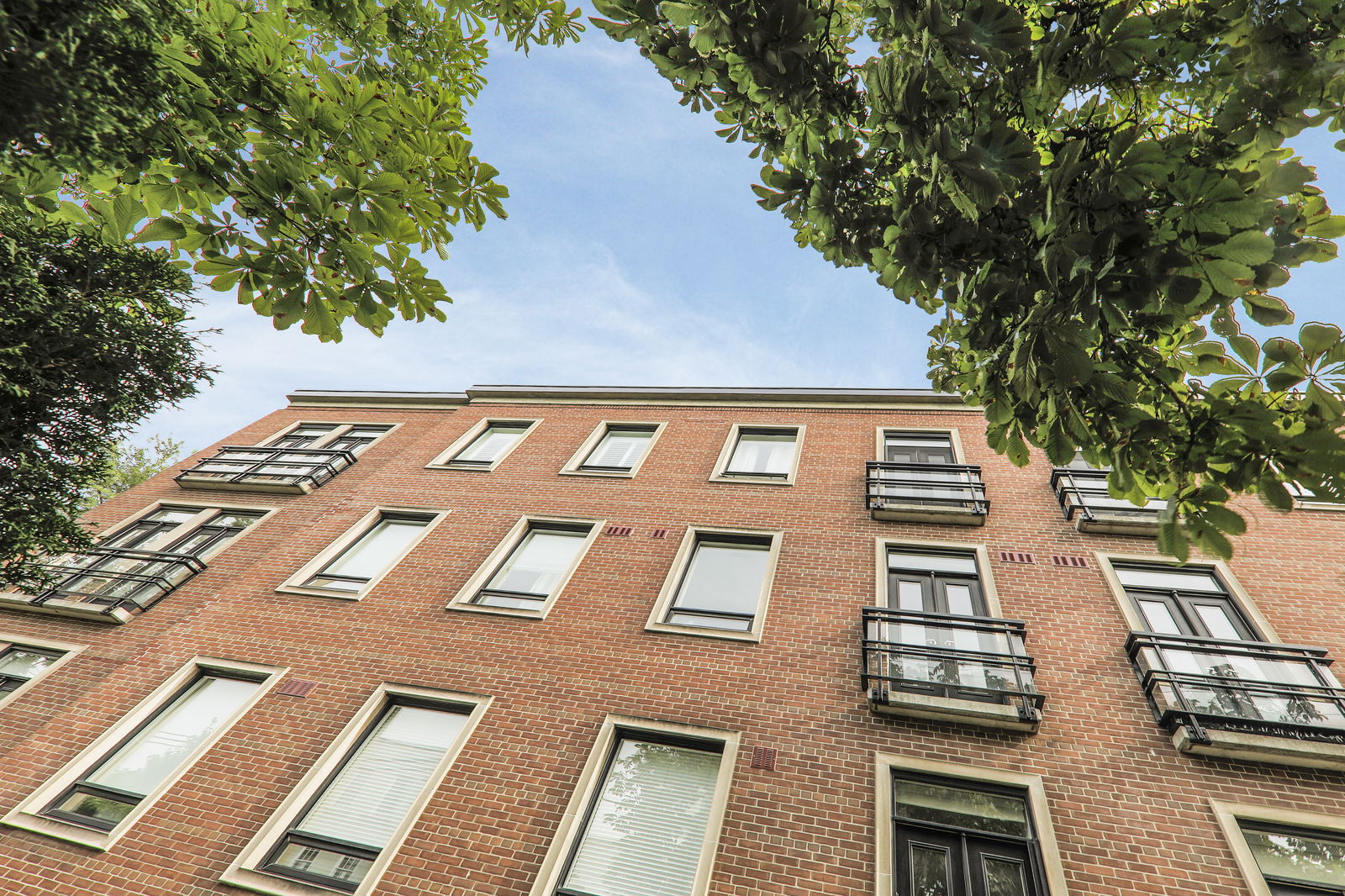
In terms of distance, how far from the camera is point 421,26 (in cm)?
459

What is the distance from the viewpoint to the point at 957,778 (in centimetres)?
662

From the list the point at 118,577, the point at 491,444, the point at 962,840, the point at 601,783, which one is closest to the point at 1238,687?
the point at 962,840

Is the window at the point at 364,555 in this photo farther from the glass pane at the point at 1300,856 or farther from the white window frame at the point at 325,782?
the glass pane at the point at 1300,856

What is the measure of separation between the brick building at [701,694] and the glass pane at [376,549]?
87mm

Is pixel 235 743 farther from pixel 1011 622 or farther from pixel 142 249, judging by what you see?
pixel 1011 622

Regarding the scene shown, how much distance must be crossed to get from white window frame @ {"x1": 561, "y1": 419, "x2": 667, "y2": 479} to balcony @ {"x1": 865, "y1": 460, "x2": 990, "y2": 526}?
Answer: 4491 millimetres

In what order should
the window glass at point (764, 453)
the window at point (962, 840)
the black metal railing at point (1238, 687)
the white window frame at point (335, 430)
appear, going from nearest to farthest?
the window at point (962, 840)
the black metal railing at point (1238, 687)
the window glass at point (764, 453)
the white window frame at point (335, 430)

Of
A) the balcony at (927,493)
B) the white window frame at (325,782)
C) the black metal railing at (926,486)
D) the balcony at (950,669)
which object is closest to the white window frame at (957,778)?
the balcony at (950,669)

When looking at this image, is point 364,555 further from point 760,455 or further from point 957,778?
point 957,778

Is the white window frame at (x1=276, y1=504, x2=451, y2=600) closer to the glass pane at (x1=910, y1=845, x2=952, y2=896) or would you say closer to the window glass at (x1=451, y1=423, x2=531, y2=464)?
the window glass at (x1=451, y1=423, x2=531, y2=464)

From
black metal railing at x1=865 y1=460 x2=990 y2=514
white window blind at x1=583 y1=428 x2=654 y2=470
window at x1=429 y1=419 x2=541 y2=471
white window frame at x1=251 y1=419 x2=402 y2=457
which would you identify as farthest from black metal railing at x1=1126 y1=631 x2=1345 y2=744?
white window frame at x1=251 y1=419 x2=402 y2=457

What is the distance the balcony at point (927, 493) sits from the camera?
A: 9867mm

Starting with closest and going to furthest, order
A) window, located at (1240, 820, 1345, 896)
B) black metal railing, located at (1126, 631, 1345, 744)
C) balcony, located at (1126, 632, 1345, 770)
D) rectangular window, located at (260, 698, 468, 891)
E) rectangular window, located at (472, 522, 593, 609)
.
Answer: window, located at (1240, 820, 1345, 896) < balcony, located at (1126, 632, 1345, 770) < black metal railing, located at (1126, 631, 1345, 744) < rectangular window, located at (260, 698, 468, 891) < rectangular window, located at (472, 522, 593, 609)

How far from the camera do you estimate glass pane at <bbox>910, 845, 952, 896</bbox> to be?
586 centimetres
